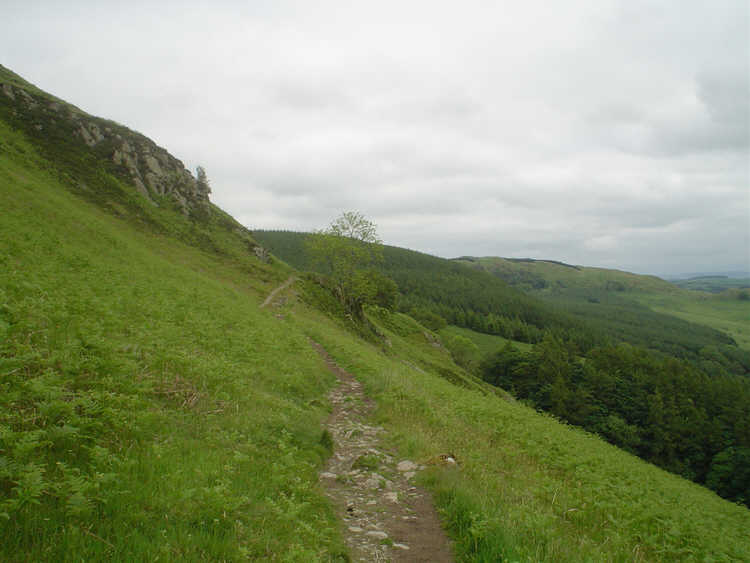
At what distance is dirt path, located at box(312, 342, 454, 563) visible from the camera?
5891 mm

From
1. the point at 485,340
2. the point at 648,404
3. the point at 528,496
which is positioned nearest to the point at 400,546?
the point at 528,496

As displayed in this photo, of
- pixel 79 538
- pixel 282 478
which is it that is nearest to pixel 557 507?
pixel 282 478

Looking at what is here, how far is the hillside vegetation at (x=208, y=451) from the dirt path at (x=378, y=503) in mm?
387

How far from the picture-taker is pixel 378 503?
7371 millimetres

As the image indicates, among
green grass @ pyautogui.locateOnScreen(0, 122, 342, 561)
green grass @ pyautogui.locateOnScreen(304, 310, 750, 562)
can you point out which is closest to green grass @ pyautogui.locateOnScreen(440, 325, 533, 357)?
green grass @ pyautogui.locateOnScreen(304, 310, 750, 562)

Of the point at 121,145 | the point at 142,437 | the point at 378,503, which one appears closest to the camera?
the point at 142,437

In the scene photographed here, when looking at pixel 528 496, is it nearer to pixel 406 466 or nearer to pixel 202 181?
pixel 406 466

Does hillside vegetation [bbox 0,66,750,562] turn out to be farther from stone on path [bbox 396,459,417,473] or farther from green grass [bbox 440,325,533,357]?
green grass [bbox 440,325,533,357]

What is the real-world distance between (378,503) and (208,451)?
357cm

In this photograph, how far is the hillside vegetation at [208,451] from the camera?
4.34 metres

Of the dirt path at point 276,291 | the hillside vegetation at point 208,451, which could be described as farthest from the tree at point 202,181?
the hillside vegetation at point 208,451

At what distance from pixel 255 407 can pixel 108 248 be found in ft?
84.0

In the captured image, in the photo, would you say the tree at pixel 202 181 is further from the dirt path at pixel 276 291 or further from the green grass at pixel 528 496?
the green grass at pixel 528 496

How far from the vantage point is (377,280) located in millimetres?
57250
